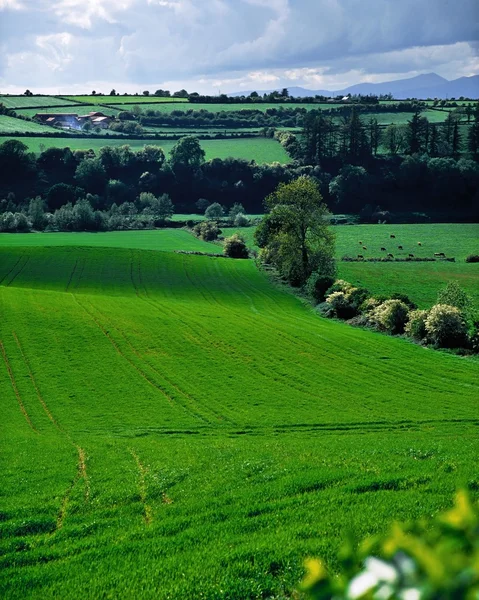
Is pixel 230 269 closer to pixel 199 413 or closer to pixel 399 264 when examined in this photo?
pixel 399 264

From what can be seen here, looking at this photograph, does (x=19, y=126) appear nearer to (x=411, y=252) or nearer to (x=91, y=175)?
(x=91, y=175)

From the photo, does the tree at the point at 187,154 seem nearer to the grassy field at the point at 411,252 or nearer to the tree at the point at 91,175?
the tree at the point at 91,175

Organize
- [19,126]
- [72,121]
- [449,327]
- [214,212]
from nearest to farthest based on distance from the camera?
[449,327] < [214,212] < [19,126] < [72,121]

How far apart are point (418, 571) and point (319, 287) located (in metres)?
68.3

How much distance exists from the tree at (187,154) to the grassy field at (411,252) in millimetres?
38936

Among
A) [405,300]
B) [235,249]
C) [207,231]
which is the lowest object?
[405,300]

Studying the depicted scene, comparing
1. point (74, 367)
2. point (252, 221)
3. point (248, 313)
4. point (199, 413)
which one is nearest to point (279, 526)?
point (199, 413)

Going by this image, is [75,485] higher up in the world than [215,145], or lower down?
lower down

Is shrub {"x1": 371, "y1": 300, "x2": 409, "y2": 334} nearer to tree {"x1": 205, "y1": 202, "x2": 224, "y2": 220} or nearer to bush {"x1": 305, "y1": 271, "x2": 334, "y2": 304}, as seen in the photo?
bush {"x1": 305, "y1": 271, "x2": 334, "y2": 304}

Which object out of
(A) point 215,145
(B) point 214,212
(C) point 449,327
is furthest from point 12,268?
(A) point 215,145

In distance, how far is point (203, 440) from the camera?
87.3 feet

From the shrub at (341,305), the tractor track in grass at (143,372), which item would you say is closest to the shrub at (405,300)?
the shrub at (341,305)

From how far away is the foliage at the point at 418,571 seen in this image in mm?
2734

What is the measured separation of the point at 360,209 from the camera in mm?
148375
